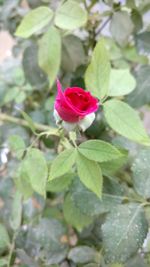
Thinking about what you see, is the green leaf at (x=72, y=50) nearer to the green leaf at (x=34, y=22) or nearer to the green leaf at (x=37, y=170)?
the green leaf at (x=34, y=22)

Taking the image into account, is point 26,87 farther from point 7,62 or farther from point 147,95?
point 147,95

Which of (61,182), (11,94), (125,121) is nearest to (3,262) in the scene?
(61,182)

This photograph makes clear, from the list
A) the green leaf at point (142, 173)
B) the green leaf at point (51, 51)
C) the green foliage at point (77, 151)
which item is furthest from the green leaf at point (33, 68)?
the green leaf at point (142, 173)

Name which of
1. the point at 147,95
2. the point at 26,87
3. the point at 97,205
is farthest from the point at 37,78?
the point at 97,205

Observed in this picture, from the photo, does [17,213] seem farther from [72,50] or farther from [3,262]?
[72,50]

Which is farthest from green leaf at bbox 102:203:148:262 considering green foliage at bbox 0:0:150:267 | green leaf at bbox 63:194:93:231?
green leaf at bbox 63:194:93:231
